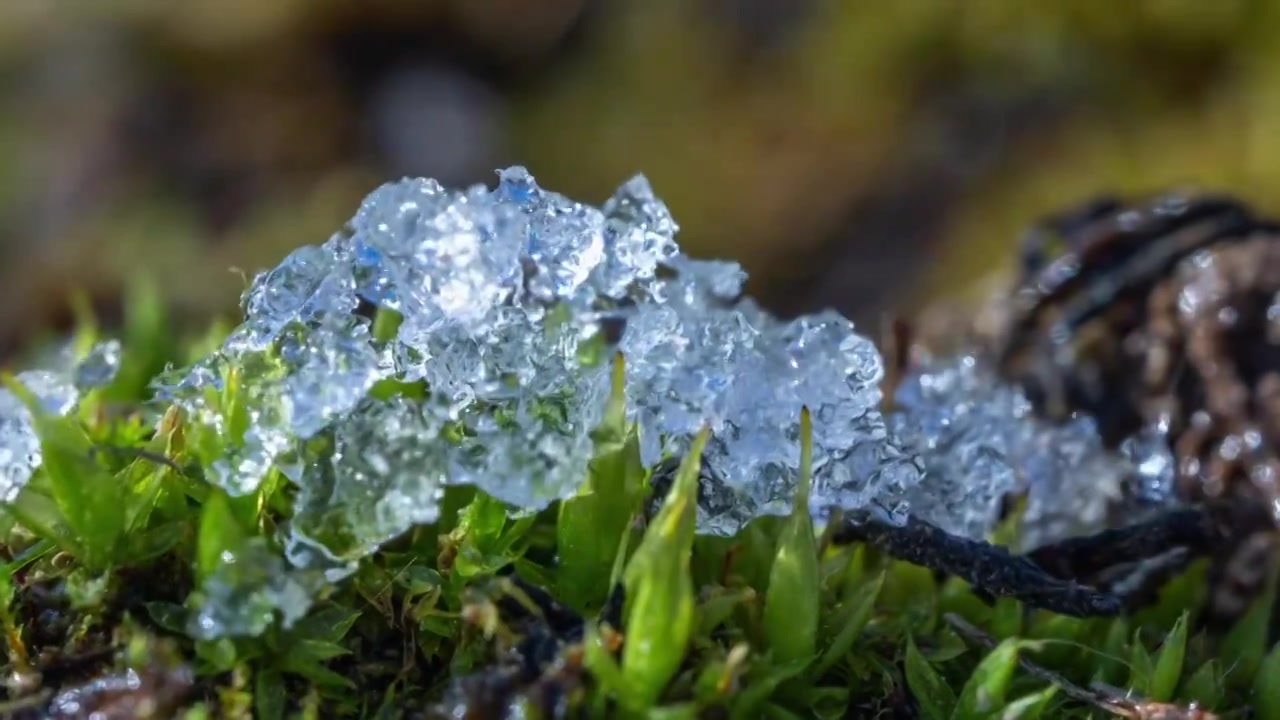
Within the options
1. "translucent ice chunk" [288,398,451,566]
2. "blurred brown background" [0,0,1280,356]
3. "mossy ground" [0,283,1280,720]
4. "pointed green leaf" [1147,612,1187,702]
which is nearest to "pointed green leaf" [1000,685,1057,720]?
"mossy ground" [0,283,1280,720]

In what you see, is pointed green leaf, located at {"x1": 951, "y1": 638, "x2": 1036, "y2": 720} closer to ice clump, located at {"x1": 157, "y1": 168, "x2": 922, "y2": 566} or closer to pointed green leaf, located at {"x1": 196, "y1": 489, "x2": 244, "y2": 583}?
ice clump, located at {"x1": 157, "y1": 168, "x2": 922, "y2": 566}

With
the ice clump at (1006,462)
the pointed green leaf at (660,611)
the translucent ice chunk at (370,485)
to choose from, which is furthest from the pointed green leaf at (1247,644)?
the translucent ice chunk at (370,485)

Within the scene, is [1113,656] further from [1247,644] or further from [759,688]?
[759,688]

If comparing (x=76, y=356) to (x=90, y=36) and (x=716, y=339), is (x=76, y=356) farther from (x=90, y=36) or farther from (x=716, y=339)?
(x=90, y=36)

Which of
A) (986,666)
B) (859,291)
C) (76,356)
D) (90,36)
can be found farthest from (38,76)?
(986,666)

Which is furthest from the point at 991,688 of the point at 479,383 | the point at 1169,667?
the point at 479,383

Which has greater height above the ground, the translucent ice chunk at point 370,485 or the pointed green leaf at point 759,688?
the translucent ice chunk at point 370,485

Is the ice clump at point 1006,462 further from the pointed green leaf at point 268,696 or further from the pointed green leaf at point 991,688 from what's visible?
the pointed green leaf at point 268,696

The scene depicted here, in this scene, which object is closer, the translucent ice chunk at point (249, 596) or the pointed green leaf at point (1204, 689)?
Answer: the translucent ice chunk at point (249, 596)
